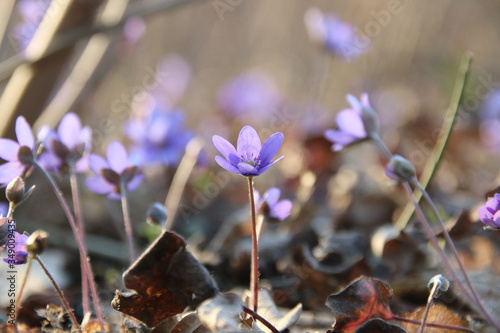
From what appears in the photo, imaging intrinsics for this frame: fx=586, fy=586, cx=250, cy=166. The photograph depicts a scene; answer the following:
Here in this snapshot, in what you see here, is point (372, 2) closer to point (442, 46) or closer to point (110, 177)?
point (442, 46)

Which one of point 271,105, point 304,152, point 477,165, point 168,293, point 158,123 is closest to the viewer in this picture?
point 168,293

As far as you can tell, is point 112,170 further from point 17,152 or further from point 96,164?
point 17,152

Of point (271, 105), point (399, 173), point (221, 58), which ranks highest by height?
point (399, 173)

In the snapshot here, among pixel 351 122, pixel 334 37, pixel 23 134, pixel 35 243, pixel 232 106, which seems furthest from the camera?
pixel 232 106

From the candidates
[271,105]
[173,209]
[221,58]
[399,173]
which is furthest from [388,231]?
[221,58]

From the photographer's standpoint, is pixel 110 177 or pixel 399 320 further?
pixel 110 177

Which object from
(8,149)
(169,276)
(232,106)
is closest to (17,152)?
(8,149)

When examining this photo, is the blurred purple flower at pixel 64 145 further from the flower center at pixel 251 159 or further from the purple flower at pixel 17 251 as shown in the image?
the flower center at pixel 251 159
